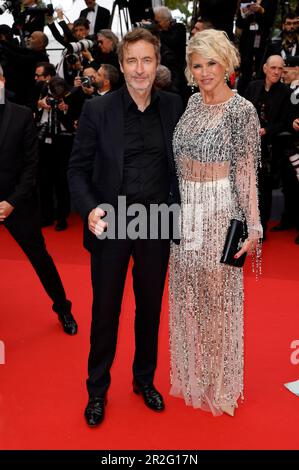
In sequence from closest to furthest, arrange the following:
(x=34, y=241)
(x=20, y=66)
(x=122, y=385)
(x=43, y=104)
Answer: (x=122, y=385) < (x=34, y=241) < (x=43, y=104) < (x=20, y=66)

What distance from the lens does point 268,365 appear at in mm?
2959

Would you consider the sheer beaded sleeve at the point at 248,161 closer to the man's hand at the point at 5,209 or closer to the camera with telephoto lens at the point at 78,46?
the man's hand at the point at 5,209

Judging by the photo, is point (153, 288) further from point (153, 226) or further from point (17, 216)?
point (17, 216)

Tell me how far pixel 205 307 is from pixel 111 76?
9.85 feet

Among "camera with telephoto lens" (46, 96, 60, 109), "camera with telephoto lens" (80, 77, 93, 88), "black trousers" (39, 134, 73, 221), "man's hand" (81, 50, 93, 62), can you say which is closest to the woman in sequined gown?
"camera with telephoto lens" (80, 77, 93, 88)

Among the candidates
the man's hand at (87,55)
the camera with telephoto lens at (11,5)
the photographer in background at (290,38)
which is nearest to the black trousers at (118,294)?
the man's hand at (87,55)

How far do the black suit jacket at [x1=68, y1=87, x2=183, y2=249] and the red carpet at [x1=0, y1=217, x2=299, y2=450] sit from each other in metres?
0.92

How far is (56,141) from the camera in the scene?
5.44m

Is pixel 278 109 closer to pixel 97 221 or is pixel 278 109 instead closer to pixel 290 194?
pixel 290 194

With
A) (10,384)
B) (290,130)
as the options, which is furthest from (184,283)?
(290,130)

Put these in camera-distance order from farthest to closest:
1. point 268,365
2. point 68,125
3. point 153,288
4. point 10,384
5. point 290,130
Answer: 1. point 68,125
2. point 290,130
3. point 268,365
4. point 10,384
5. point 153,288

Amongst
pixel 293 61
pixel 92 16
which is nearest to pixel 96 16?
pixel 92 16

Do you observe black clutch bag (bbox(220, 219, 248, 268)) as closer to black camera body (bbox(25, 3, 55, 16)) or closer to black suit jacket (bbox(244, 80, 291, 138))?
black suit jacket (bbox(244, 80, 291, 138))
